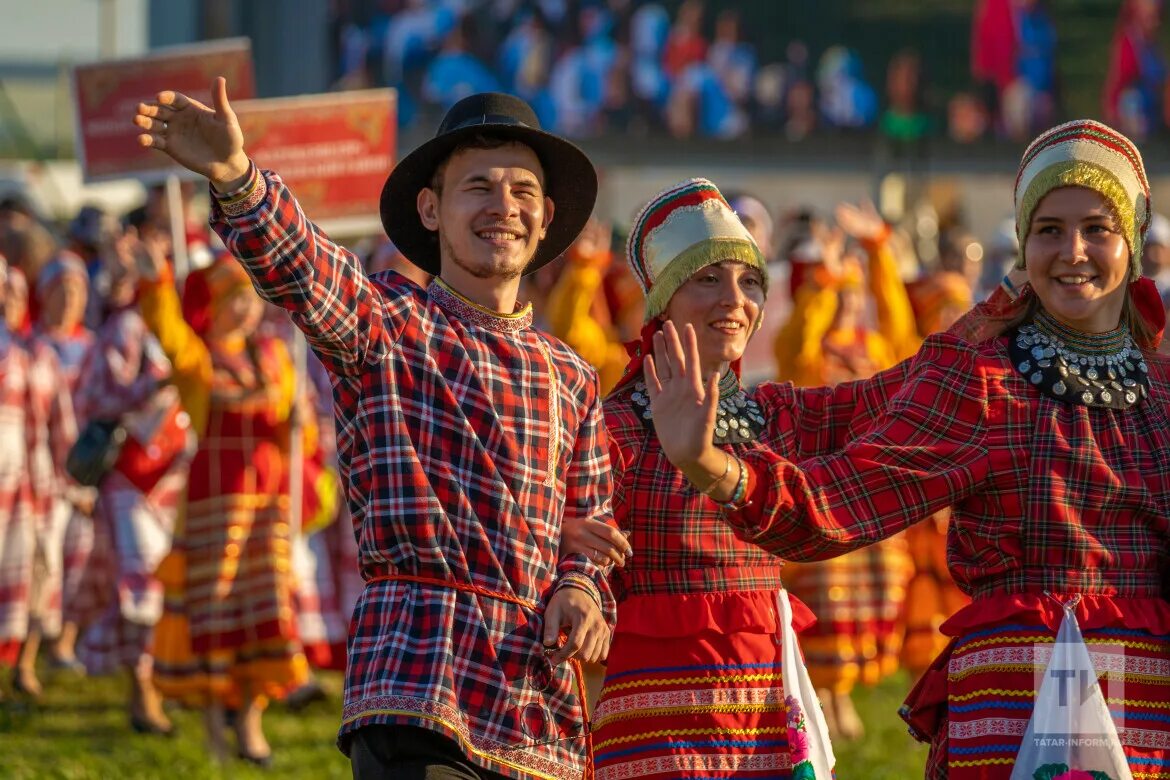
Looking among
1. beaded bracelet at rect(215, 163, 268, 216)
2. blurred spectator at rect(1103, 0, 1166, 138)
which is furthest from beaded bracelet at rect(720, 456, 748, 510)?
blurred spectator at rect(1103, 0, 1166, 138)

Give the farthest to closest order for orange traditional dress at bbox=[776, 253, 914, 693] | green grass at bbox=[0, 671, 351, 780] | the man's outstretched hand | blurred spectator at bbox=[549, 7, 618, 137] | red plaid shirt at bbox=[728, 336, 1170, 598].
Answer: blurred spectator at bbox=[549, 7, 618, 137]
orange traditional dress at bbox=[776, 253, 914, 693]
green grass at bbox=[0, 671, 351, 780]
red plaid shirt at bbox=[728, 336, 1170, 598]
the man's outstretched hand

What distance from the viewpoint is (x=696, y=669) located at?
4.43m

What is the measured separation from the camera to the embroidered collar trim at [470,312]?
12.8ft

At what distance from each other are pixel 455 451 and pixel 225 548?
14.7ft

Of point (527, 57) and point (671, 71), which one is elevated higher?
point (527, 57)

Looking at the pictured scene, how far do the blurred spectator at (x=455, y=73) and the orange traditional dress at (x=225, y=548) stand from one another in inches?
823

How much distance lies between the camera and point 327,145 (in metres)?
9.22

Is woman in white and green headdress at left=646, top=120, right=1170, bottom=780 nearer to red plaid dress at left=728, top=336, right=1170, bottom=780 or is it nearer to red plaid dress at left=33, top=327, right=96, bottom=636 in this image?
red plaid dress at left=728, top=336, right=1170, bottom=780

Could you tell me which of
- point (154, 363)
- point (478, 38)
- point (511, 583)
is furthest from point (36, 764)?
point (478, 38)

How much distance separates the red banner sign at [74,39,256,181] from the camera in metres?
9.81

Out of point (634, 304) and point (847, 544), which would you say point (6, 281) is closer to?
point (634, 304)

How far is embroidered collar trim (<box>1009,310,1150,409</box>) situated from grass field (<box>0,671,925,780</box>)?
3.76 metres

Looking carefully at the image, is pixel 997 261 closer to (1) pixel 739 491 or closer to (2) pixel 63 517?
(2) pixel 63 517

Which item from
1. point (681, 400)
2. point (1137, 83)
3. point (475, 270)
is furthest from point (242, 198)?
point (1137, 83)
